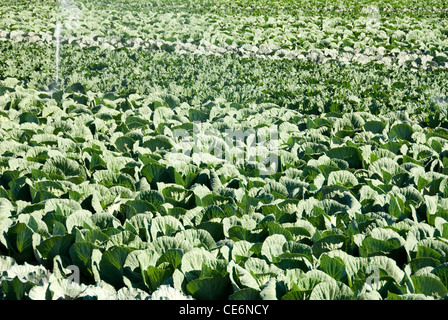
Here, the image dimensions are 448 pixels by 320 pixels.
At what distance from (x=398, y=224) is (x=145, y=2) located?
20758 mm

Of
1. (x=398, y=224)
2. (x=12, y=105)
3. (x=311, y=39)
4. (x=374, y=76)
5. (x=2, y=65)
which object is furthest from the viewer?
(x=311, y=39)

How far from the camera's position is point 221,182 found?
407 centimetres

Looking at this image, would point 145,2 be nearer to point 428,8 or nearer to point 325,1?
point 325,1

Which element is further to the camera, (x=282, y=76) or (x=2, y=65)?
(x=2, y=65)

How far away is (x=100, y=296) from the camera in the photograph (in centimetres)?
244

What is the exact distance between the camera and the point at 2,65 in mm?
9773

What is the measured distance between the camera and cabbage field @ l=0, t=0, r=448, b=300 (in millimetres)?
2629

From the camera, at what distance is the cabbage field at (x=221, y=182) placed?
263 centimetres

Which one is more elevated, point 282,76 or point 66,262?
point 66,262

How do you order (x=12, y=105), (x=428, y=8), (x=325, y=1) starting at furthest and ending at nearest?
(x=325, y=1) < (x=428, y=8) < (x=12, y=105)

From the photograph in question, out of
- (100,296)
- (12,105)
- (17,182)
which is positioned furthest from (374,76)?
(100,296)
